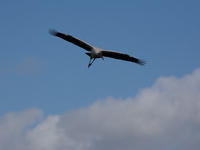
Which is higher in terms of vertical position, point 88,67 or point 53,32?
point 53,32

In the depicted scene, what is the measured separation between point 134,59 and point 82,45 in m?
5.14

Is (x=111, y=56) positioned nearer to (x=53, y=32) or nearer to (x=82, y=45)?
(x=82, y=45)

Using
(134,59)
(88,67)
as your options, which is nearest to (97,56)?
(88,67)

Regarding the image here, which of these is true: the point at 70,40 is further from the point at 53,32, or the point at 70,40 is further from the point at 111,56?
the point at 111,56

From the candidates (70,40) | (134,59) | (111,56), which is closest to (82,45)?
(70,40)

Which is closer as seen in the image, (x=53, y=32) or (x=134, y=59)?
(x=53, y=32)

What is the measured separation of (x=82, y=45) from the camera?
27547mm

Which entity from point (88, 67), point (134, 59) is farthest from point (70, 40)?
point (134, 59)

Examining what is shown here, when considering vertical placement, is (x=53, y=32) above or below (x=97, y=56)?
above

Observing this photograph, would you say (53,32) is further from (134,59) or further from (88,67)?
(134,59)

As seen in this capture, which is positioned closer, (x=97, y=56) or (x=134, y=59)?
(x=97, y=56)

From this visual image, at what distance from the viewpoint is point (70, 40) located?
89.8 feet

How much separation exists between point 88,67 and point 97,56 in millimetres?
1406

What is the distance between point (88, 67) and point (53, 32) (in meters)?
4.21
